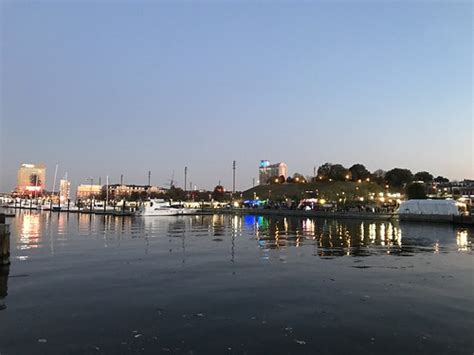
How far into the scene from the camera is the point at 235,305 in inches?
568

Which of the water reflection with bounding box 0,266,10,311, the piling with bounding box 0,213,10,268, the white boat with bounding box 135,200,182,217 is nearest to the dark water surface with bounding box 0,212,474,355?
the water reflection with bounding box 0,266,10,311

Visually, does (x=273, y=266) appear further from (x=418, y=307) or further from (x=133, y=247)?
(x=133, y=247)

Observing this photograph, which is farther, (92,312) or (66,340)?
(92,312)

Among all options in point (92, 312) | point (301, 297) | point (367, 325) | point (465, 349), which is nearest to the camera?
point (465, 349)

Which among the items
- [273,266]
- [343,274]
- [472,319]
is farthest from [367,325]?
[273,266]

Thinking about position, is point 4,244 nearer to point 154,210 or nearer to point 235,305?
point 235,305

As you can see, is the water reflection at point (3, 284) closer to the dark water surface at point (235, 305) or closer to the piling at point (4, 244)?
the dark water surface at point (235, 305)

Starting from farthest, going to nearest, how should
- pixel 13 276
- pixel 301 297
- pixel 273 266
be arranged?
1. pixel 273 266
2. pixel 13 276
3. pixel 301 297

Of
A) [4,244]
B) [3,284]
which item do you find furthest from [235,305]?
[4,244]

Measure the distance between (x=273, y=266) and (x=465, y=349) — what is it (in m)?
13.0

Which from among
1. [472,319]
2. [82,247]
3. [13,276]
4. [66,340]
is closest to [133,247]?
[82,247]

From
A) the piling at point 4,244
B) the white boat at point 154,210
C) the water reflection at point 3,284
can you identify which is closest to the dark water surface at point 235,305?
the water reflection at point 3,284

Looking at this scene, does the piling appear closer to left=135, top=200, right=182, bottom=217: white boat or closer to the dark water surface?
the dark water surface

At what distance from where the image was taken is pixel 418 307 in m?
14.3
